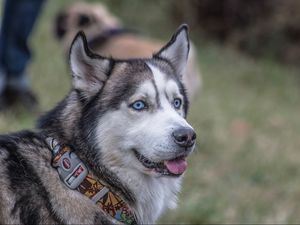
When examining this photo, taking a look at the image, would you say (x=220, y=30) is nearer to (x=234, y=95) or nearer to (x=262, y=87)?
(x=262, y=87)

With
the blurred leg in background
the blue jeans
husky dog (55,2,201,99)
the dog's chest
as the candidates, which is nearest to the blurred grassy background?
the blurred leg in background

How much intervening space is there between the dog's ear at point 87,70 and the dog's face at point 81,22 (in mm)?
4969

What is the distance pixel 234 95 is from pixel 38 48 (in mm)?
3328

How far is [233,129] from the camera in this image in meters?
8.27

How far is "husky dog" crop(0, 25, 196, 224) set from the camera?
2.98 metres

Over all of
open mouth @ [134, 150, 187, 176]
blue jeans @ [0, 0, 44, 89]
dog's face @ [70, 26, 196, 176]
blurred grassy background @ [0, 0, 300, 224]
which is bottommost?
blurred grassy background @ [0, 0, 300, 224]

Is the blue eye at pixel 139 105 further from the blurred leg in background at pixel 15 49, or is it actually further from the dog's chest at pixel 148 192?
the blurred leg in background at pixel 15 49

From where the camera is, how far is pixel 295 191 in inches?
244

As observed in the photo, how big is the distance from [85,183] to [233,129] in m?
5.40

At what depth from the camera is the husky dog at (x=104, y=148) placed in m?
2.98

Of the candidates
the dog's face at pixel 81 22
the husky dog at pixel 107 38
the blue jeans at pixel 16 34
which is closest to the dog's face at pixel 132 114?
the blue jeans at pixel 16 34

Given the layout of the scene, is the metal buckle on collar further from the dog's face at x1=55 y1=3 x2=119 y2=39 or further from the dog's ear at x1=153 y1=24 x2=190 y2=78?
the dog's face at x1=55 y1=3 x2=119 y2=39

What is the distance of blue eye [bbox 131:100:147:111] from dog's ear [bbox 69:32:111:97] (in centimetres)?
20

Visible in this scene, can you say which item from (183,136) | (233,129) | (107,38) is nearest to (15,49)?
(107,38)
